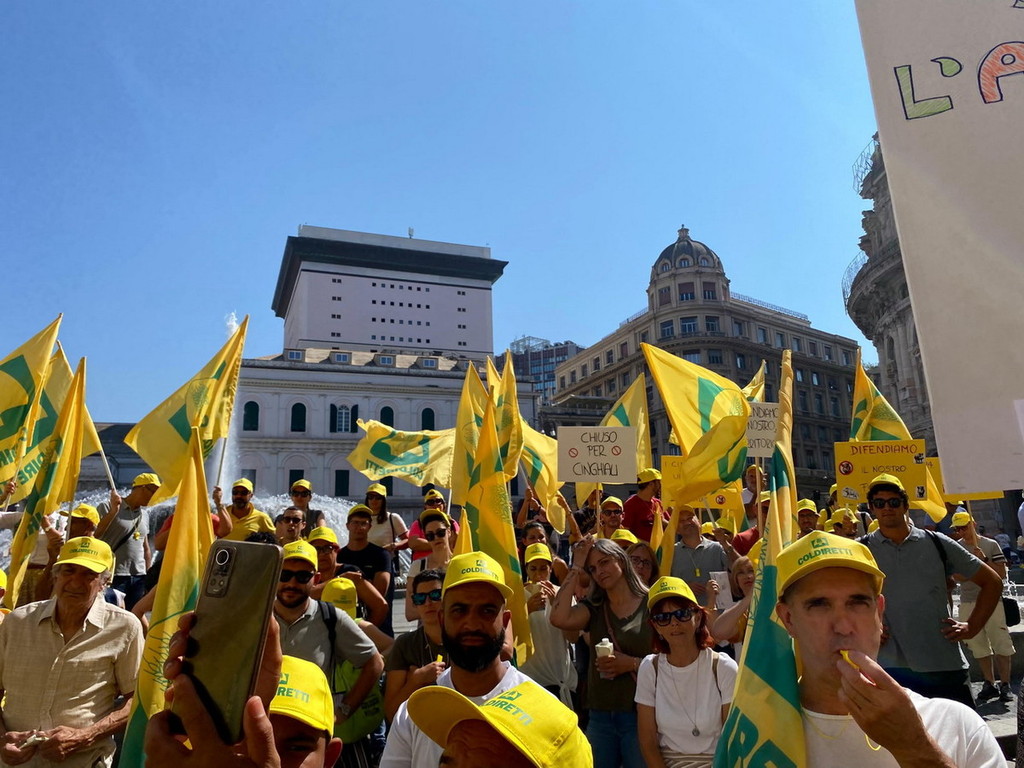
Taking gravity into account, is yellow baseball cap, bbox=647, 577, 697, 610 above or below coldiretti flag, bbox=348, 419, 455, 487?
below

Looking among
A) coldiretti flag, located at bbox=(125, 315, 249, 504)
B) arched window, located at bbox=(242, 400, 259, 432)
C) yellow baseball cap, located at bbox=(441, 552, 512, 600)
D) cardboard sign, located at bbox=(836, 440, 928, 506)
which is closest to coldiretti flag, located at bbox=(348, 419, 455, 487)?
coldiretti flag, located at bbox=(125, 315, 249, 504)

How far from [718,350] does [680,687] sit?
201 feet

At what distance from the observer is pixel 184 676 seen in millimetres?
1659

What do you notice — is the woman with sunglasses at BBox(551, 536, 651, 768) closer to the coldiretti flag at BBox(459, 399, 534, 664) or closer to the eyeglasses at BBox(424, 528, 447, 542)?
the coldiretti flag at BBox(459, 399, 534, 664)

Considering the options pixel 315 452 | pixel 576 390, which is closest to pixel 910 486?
pixel 315 452

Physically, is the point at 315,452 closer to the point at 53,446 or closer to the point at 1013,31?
the point at 53,446

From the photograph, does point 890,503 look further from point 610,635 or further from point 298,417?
point 298,417

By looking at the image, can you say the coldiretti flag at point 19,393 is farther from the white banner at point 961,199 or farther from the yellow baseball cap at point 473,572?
the white banner at point 961,199

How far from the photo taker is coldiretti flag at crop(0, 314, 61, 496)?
23.5 ft

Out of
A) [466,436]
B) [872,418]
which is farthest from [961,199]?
[872,418]

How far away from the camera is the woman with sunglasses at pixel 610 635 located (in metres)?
3.87

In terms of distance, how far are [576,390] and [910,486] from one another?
7145 centimetres

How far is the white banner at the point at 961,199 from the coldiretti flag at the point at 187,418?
5.65 metres

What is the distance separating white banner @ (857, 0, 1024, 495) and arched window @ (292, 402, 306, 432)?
5528 cm
